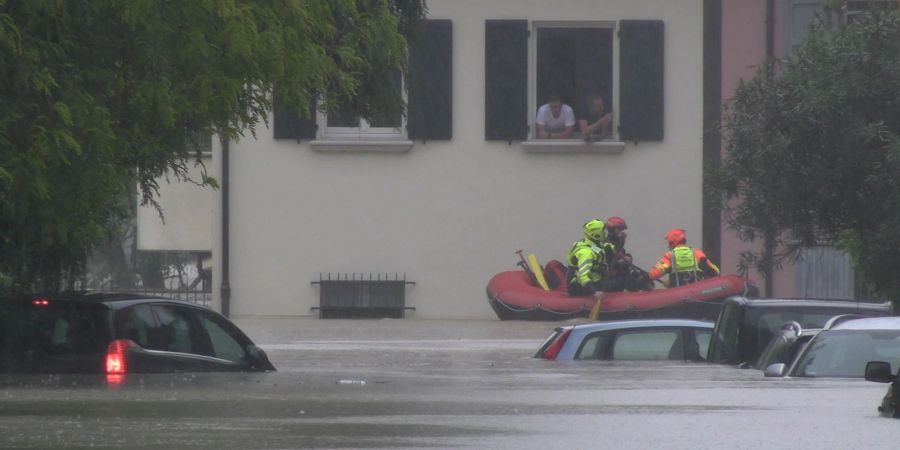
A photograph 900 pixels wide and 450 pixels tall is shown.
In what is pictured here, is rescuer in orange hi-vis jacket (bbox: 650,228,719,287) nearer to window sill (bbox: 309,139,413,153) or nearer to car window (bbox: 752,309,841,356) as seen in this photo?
window sill (bbox: 309,139,413,153)

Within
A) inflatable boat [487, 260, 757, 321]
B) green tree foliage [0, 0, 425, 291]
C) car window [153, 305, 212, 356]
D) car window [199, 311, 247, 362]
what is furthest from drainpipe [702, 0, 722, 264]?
green tree foliage [0, 0, 425, 291]

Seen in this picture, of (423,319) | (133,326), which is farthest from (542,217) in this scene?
(133,326)

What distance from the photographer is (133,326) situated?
45.1 ft

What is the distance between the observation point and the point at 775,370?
13.5 meters

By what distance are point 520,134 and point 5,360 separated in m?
13.6

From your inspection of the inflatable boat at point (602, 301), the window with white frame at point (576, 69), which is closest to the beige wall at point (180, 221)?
the inflatable boat at point (602, 301)

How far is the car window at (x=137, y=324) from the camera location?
535 inches

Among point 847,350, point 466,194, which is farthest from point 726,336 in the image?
point 466,194

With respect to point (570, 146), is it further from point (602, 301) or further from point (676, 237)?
point (602, 301)

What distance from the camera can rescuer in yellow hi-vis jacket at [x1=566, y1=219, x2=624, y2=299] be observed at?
25.0 m

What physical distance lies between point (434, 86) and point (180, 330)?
1261 cm

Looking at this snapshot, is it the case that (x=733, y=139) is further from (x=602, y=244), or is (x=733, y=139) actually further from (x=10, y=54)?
(x=10, y=54)

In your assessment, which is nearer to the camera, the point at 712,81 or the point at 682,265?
the point at 682,265

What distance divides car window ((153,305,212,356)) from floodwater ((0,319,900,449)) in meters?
0.38
